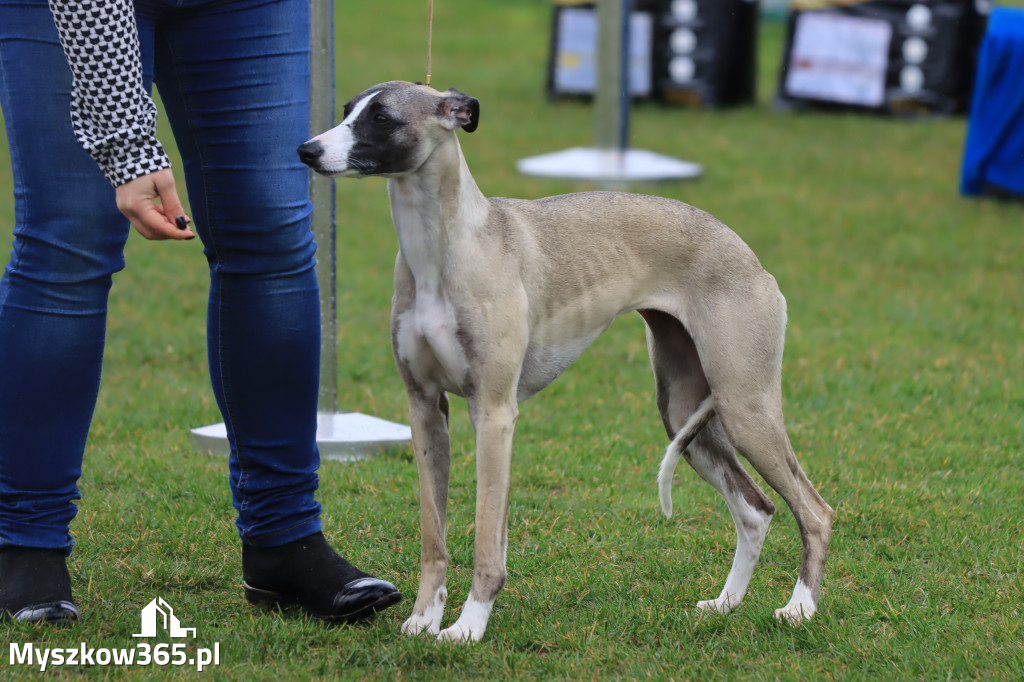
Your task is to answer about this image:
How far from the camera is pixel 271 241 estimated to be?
3078 millimetres

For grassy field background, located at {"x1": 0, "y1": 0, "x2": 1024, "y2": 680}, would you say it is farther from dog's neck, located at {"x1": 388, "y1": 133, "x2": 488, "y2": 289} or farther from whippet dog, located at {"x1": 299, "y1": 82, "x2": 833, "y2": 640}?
dog's neck, located at {"x1": 388, "y1": 133, "x2": 488, "y2": 289}

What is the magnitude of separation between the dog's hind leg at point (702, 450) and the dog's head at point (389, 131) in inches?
34.3

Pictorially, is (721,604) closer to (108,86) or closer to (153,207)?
(153,207)

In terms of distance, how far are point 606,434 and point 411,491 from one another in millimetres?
1041

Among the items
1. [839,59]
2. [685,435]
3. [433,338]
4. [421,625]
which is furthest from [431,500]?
[839,59]

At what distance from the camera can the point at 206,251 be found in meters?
3.15

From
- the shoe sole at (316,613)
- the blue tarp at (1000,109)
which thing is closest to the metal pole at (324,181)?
the shoe sole at (316,613)

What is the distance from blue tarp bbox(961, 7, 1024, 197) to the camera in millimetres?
9555

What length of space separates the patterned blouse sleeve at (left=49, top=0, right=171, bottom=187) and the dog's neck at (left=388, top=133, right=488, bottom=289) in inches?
24.0

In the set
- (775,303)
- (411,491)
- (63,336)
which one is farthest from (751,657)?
(63,336)

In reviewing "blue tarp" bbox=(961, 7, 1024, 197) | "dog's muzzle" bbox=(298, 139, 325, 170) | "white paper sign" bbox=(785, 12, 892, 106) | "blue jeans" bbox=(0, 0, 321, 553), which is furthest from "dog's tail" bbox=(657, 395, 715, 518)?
"white paper sign" bbox=(785, 12, 892, 106)

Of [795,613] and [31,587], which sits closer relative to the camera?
[31,587]

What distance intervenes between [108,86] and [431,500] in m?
1.31

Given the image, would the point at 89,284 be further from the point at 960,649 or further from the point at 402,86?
the point at 960,649
